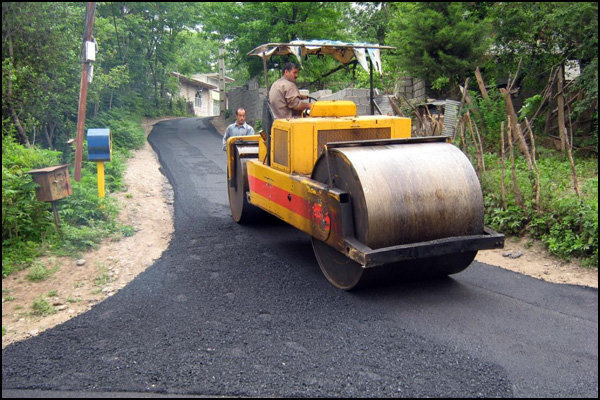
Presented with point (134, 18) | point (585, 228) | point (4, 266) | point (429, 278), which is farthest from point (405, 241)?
point (134, 18)

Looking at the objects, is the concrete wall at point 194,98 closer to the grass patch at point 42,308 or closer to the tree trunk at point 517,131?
the tree trunk at point 517,131

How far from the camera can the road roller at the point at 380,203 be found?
4504 mm

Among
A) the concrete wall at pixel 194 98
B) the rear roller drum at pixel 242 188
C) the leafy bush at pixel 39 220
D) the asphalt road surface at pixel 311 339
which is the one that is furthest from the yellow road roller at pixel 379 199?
the concrete wall at pixel 194 98

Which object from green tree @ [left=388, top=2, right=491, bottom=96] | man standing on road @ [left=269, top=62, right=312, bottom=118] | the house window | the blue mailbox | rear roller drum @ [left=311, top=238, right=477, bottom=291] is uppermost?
the house window

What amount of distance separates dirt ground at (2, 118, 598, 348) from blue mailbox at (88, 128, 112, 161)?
97cm

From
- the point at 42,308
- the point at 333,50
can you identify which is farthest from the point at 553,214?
the point at 42,308

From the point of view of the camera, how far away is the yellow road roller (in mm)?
4508

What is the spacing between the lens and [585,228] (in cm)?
582

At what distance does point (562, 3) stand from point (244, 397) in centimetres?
992

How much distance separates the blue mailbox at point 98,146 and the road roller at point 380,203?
11.7ft

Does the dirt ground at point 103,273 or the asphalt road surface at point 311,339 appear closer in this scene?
the asphalt road surface at point 311,339

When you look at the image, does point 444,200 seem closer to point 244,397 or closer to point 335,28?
point 244,397

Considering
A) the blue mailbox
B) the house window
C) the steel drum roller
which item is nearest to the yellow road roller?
the steel drum roller

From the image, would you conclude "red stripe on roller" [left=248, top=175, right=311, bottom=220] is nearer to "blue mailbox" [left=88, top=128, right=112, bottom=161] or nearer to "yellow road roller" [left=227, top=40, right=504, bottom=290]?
"yellow road roller" [left=227, top=40, right=504, bottom=290]
